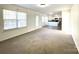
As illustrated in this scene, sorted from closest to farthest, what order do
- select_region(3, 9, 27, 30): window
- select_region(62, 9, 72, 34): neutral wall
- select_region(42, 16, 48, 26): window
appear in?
1. select_region(3, 9, 27, 30): window
2. select_region(62, 9, 72, 34): neutral wall
3. select_region(42, 16, 48, 26): window

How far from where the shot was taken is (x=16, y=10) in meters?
5.14

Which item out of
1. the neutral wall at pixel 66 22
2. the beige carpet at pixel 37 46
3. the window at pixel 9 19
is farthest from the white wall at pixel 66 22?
the window at pixel 9 19

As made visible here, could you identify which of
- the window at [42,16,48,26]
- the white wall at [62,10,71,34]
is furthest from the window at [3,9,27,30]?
the window at [42,16,48,26]

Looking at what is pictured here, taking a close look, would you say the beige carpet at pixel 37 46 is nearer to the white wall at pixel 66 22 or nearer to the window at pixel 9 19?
the window at pixel 9 19

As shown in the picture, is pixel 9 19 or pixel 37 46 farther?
pixel 9 19

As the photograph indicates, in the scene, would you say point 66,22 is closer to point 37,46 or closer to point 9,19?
point 37,46

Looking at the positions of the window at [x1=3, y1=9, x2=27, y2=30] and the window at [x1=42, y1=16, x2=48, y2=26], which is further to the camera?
the window at [x1=42, y1=16, x2=48, y2=26]

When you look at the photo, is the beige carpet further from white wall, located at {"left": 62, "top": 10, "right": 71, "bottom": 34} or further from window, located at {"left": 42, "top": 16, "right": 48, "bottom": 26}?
window, located at {"left": 42, "top": 16, "right": 48, "bottom": 26}

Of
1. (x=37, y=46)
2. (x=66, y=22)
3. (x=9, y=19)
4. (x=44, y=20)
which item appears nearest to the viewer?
(x=37, y=46)

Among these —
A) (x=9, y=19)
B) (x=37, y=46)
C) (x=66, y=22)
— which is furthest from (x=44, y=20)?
(x=37, y=46)
